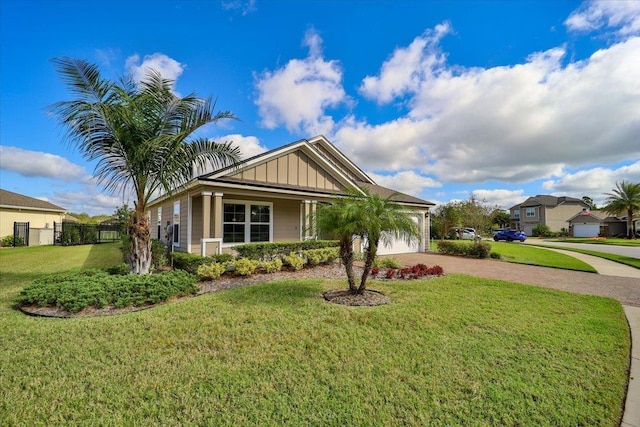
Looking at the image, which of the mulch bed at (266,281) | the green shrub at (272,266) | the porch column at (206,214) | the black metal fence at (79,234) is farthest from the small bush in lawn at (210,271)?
the black metal fence at (79,234)

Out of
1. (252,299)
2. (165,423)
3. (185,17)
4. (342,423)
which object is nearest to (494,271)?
(252,299)

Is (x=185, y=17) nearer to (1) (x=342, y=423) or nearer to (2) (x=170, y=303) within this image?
(2) (x=170, y=303)

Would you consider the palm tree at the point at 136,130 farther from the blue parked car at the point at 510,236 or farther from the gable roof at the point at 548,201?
the gable roof at the point at 548,201

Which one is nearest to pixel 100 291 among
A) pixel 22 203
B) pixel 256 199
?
pixel 256 199

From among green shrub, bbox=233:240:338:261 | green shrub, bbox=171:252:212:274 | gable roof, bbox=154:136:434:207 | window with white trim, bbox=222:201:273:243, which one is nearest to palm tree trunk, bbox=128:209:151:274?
green shrub, bbox=171:252:212:274

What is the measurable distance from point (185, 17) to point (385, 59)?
7960 mm

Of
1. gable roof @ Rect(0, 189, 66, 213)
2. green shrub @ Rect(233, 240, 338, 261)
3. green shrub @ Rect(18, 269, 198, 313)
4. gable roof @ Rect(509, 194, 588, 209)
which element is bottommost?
green shrub @ Rect(18, 269, 198, 313)

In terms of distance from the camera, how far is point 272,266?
9961 mm

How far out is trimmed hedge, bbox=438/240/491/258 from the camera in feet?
51.7

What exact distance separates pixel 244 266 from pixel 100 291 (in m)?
3.86

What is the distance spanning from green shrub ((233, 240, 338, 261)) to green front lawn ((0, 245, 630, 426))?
418cm

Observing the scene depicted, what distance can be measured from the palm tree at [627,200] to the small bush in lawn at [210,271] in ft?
174

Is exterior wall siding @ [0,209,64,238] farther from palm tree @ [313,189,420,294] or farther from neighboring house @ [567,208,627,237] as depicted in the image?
neighboring house @ [567,208,627,237]

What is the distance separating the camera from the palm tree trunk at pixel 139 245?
7840 millimetres
